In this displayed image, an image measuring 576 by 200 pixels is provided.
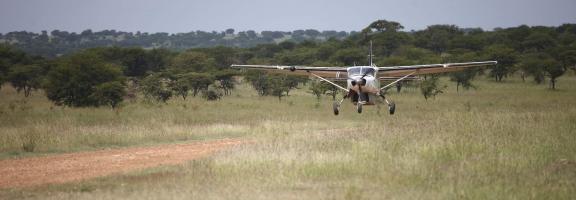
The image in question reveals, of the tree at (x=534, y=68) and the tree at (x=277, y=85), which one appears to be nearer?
the tree at (x=277, y=85)

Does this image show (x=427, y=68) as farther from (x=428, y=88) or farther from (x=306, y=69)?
(x=428, y=88)

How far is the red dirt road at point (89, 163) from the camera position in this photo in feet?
47.0

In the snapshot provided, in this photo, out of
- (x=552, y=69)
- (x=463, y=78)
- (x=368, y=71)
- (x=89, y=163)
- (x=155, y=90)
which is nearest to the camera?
(x=89, y=163)

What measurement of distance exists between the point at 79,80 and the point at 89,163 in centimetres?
2937

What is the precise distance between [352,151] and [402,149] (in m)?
1.26

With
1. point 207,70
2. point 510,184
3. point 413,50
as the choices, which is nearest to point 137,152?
point 510,184

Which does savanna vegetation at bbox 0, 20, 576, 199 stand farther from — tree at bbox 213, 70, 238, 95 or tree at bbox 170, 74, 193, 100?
tree at bbox 213, 70, 238, 95

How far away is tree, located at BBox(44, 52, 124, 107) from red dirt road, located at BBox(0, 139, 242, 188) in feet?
78.8

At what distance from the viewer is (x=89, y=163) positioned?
16469mm

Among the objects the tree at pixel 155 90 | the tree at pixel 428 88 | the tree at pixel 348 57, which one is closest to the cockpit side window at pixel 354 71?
the tree at pixel 428 88

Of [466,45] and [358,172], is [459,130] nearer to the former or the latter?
[358,172]

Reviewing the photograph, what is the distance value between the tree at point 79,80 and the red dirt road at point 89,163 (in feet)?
78.8

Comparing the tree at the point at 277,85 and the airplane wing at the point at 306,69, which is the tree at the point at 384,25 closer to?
the tree at the point at 277,85

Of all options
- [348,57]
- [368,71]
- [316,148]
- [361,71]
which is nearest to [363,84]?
[361,71]
